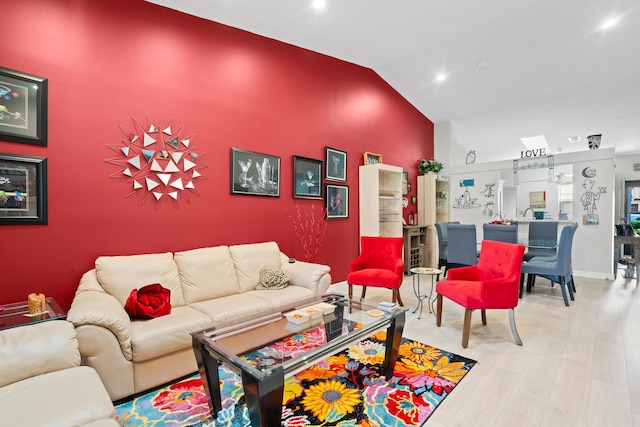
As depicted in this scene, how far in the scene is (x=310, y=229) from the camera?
4469 mm

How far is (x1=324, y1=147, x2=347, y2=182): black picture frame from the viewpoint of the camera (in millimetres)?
4672

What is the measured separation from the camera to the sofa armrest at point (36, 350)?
4.88 feet

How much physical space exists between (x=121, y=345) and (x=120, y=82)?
7.51 feet

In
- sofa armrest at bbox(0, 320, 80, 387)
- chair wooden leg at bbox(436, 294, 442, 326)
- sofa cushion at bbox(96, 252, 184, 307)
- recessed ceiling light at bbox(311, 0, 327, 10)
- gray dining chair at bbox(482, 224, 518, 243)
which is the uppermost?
recessed ceiling light at bbox(311, 0, 327, 10)

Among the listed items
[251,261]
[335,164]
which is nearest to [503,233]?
[335,164]

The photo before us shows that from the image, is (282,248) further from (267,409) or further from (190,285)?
(267,409)

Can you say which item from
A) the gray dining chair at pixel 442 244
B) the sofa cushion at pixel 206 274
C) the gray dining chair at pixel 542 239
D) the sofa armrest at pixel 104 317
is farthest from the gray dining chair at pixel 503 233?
the sofa armrest at pixel 104 317

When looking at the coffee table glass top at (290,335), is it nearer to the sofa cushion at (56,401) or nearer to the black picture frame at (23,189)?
the sofa cushion at (56,401)

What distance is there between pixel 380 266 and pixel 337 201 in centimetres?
127

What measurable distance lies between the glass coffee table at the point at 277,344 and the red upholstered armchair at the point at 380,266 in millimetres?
986

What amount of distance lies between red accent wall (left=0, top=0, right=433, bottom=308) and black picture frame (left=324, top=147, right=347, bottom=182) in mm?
128

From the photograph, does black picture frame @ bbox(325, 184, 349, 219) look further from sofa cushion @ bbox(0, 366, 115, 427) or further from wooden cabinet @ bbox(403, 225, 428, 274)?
sofa cushion @ bbox(0, 366, 115, 427)

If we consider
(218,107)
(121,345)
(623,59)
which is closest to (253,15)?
(218,107)

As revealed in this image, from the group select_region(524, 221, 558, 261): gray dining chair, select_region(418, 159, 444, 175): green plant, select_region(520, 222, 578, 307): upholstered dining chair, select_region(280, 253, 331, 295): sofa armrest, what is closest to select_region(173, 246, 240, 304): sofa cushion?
select_region(280, 253, 331, 295): sofa armrest
